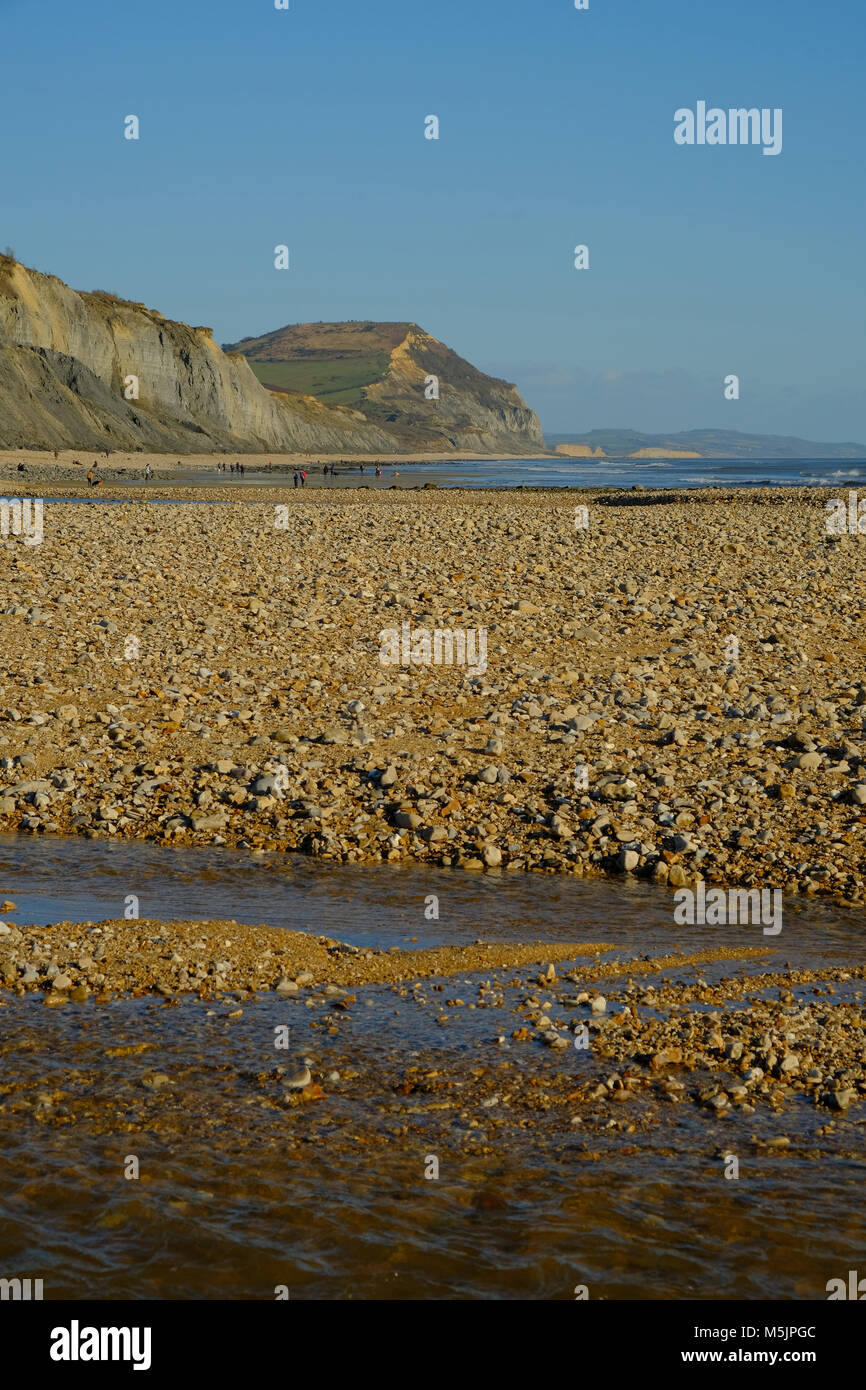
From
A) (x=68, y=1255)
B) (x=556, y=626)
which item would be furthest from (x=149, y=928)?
(x=556, y=626)

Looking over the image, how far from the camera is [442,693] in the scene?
1464cm

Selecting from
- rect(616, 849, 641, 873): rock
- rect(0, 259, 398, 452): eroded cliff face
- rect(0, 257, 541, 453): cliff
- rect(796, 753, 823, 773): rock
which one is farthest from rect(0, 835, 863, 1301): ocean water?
rect(0, 259, 398, 452): eroded cliff face

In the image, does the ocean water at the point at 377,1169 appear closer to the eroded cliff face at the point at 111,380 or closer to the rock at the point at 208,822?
the rock at the point at 208,822

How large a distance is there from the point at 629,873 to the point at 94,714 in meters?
6.40

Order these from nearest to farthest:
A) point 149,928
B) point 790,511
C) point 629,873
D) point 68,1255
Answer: point 68,1255, point 149,928, point 629,873, point 790,511

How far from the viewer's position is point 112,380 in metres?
115

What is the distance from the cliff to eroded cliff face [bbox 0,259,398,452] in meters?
0.10

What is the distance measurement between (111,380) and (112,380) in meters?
0.32

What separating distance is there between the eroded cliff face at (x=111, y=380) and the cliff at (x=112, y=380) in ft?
0.34

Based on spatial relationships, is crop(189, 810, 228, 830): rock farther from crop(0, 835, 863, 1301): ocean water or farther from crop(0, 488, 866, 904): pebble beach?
crop(0, 835, 863, 1301): ocean water

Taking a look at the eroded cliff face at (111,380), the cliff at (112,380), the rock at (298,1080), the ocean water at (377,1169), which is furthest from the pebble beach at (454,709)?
the eroded cliff face at (111,380)

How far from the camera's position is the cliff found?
94.0 m

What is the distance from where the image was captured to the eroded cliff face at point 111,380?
9400 cm
